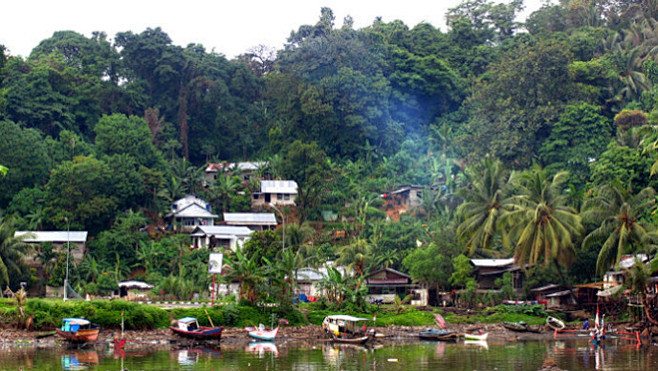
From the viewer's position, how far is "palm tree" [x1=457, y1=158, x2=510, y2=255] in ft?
189

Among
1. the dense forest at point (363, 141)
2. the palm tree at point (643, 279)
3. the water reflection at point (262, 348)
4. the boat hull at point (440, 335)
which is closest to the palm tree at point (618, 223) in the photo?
the dense forest at point (363, 141)

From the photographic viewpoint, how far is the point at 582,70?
74.8 meters

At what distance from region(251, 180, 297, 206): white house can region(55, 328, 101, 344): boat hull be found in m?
38.3

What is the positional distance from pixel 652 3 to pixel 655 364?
61527 millimetres

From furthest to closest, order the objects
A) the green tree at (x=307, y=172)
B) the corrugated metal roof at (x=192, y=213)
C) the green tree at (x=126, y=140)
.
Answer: the green tree at (x=307, y=172), the green tree at (x=126, y=140), the corrugated metal roof at (x=192, y=213)

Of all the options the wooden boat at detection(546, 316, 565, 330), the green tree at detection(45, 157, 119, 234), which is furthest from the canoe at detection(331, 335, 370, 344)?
the green tree at detection(45, 157, 119, 234)

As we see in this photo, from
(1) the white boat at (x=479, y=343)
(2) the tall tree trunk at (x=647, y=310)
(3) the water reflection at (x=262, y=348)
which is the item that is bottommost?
(3) the water reflection at (x=262, y=348)

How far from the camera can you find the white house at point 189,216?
74.1 meters

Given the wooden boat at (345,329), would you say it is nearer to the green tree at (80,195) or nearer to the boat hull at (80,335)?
the boat hull at (80,335)

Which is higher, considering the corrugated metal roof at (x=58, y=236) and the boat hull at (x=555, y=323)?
the corrugated metal roof at (x=58, y=236)

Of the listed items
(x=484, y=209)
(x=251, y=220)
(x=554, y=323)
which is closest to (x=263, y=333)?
(x=554, y=323)

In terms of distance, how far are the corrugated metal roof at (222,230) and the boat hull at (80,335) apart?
2872cm

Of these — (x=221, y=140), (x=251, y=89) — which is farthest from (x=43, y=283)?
(x=251, y=89)

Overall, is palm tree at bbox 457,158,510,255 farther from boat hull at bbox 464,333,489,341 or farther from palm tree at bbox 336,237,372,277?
boat hull at bbox 464,333,489,341
